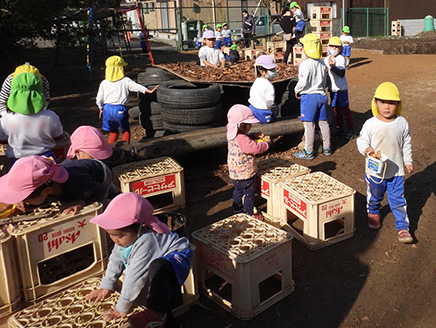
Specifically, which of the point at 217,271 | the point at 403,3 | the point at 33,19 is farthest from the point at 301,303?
the point at 403,3

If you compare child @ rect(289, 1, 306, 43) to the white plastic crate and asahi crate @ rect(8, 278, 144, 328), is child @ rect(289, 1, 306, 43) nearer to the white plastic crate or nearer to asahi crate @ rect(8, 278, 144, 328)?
the white plastic crate

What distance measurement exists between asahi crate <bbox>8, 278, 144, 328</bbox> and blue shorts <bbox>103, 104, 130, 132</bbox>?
4.22 meters

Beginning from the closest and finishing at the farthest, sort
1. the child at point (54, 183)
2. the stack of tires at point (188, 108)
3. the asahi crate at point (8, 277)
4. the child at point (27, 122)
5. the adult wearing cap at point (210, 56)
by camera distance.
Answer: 1. the asahi crate at point (8, 277)
2. the child at point (54, 183)
3. the child at point (27, 122)
4. the stack of tires at point (188, 108)
5. the adult wearing cap at point (210, 56)

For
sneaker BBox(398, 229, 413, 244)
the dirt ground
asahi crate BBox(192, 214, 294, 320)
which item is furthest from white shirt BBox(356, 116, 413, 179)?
asahi crate BBox(192, 214, 294, 320)

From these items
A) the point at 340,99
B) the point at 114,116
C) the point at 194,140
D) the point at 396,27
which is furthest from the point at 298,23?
the point at 396,27

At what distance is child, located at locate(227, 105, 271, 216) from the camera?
529 cm

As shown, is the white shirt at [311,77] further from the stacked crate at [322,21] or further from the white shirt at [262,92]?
the stacked crate at [322,21]

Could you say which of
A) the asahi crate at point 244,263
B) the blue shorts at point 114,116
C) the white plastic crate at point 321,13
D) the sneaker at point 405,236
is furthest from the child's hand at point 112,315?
the white plastic crate at point 321,13

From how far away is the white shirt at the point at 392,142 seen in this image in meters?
5.11

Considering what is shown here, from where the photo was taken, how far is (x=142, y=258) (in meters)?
3.42

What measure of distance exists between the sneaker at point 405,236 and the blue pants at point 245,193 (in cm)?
166

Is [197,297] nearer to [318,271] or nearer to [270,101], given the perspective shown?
[318,271]

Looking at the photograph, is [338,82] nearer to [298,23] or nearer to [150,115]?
[150,115]

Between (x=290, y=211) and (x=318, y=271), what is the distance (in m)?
1.04
